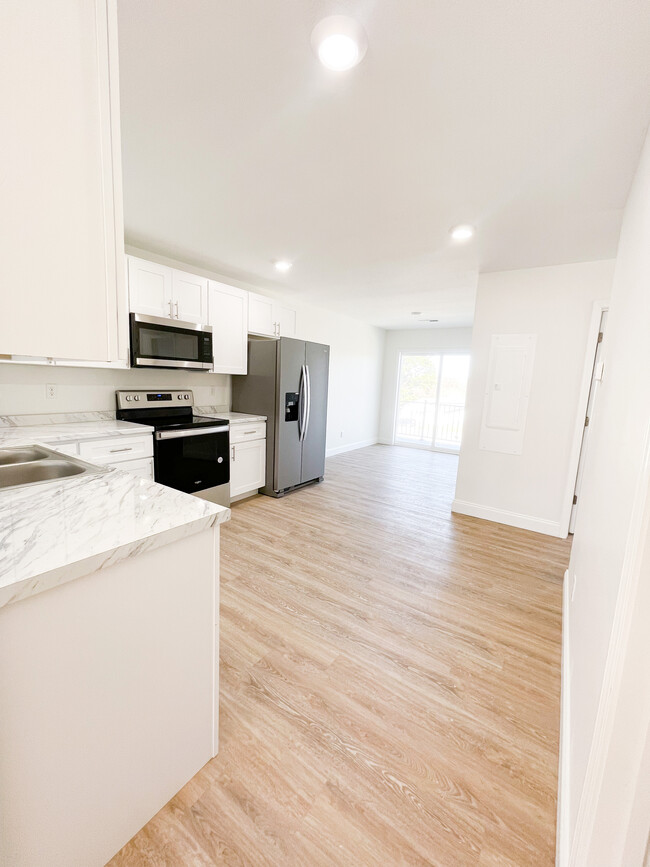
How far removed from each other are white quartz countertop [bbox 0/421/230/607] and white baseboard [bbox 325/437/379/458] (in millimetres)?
4856

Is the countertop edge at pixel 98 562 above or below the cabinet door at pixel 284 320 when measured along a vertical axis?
below

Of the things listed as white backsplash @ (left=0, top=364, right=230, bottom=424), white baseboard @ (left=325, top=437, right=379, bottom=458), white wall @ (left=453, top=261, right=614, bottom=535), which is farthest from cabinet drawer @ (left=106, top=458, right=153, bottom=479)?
white baseboard @ (left=325, top=437, right=379, bottom=458)

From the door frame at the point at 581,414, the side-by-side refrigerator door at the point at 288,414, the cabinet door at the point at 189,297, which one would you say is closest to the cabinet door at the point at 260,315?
the side-by-side refrigerator door at the point at 288,414

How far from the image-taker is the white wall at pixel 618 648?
737 millimetres

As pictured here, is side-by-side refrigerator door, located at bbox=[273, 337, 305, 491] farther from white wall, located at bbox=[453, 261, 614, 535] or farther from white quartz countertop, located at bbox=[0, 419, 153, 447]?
white wall, located at bbox=[453, 261, 614, 535]

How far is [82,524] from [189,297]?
2760 mm

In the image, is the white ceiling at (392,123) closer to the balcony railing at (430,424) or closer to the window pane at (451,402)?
the window pane at (451,402)

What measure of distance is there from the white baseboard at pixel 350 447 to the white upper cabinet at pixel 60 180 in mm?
5334

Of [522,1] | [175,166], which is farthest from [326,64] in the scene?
[175,166]

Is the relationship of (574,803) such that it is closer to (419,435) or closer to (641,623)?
(641,623)

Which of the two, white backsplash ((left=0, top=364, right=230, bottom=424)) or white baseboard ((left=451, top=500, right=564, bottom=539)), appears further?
white baseboard ((left=451, top=500, right=564, bottom=539))

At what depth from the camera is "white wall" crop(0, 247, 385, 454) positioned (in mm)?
2686

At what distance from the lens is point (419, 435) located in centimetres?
751

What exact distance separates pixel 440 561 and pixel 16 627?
2633mm
